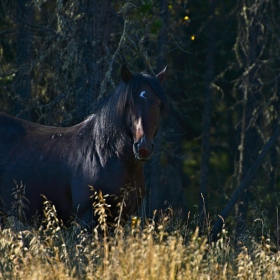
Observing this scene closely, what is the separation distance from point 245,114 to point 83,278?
13.1 m

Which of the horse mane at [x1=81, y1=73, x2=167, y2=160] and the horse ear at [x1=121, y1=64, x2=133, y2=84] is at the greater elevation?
the horse ear at [x1=121, y1=64, x2=133, y2=84]

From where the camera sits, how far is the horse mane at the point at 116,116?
724 centimetres

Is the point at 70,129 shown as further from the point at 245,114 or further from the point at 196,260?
the point at 245,114

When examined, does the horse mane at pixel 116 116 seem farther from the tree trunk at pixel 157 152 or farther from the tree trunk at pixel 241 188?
the tree trunk at pixel 157 152

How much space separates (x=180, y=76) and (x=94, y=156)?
43.5ft

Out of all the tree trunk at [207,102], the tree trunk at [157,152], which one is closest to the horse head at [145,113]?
the tree trunk at [157,152]

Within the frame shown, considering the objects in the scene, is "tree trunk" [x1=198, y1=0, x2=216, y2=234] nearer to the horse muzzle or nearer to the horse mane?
the horse mane

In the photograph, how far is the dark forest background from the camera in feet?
35.1

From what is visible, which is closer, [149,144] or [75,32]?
[149,144]

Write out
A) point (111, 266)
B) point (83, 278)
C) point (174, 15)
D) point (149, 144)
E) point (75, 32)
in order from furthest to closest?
point (174, 15)
point (75, 32)
point (149, 144)
point (83, 278)
point (111, 266)

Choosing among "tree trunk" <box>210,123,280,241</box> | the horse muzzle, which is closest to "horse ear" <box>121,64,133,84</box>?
the horse muzzle

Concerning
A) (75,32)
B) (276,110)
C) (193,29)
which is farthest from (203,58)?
(75,32)

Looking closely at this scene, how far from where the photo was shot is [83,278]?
237 inches

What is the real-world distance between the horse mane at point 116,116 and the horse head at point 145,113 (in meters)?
0.01
